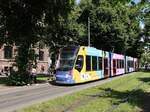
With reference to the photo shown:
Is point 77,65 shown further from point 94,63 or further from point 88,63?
point 94,63

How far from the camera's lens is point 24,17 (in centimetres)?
3512

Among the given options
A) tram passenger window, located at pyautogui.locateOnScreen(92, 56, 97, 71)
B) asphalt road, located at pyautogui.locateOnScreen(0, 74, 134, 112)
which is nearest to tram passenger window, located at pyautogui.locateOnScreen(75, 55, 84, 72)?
tram passenger window, located at pyautogui.locateOnScreen(92, 56, 97, 71)

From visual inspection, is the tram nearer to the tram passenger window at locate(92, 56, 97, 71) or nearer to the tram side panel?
the tram passenger window at locate(92, 56, 97, 71)

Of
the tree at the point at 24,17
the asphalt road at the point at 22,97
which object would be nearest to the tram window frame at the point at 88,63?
the tree at the point at 24,17

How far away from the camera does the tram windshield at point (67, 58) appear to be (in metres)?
31.8

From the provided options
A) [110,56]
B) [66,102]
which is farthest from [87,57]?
[66,102]

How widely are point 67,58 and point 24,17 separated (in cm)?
600

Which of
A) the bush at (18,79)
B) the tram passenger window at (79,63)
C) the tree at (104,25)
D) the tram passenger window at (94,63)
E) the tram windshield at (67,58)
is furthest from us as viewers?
the tree at (104,25)

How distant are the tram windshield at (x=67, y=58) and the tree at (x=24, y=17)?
399 centimetres

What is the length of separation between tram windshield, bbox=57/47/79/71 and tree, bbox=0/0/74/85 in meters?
3.99

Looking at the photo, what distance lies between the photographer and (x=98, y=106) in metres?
17.4

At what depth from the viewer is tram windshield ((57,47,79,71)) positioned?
3181cm

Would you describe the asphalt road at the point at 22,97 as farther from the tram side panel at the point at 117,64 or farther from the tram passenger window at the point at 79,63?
the tram side panel at the point at 117,64

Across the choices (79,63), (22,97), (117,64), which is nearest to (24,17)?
(79,63)
